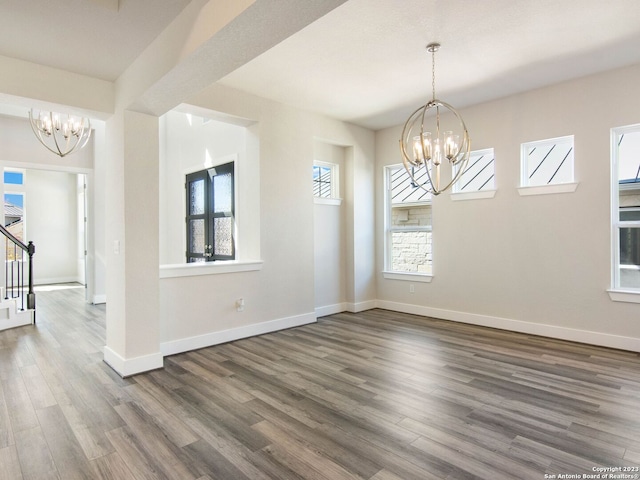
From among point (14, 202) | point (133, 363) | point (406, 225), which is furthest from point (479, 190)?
point (14, 202)

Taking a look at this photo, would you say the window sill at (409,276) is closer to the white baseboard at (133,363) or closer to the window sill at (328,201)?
the window sill at (328,201)

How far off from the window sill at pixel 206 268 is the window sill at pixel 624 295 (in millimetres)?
3993

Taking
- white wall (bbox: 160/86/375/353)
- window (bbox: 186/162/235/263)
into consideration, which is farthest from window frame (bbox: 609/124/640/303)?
window (bbox: 186/162/235/263)

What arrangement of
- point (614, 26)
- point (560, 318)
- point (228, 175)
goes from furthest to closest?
point (228, 175) < point (560, 318) < point (614, 26)

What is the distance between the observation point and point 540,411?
255 cm

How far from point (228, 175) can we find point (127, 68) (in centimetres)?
231

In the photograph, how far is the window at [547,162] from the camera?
435cm

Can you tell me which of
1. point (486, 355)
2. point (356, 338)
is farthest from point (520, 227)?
point (356, 338)

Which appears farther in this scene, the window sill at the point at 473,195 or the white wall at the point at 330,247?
the white wall at the point at 330,247

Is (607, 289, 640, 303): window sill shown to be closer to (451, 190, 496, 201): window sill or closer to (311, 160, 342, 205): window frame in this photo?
(451, 190, 496, 201): window sill

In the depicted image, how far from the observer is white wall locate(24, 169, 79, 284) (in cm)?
920

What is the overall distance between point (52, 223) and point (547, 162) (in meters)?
11.0

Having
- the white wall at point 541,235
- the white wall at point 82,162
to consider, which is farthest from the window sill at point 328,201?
the white wall at point 82,162

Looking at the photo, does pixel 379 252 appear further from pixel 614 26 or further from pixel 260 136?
pixel 614 26
